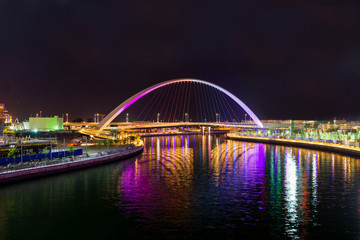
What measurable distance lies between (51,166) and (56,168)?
64 centimetres

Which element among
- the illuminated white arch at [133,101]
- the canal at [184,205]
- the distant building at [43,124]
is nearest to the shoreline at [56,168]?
the canal at [184,205]

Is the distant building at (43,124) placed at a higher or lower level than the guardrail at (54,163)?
higher

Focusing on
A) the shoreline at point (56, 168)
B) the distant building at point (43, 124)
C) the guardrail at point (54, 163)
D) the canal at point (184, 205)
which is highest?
the distant building at point (43, 124)

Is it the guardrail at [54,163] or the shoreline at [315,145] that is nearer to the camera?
the guardrail at [54,163]

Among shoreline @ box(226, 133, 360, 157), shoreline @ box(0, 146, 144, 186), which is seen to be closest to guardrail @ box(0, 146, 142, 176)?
shoreline @ box(0, 146, 144, 186)

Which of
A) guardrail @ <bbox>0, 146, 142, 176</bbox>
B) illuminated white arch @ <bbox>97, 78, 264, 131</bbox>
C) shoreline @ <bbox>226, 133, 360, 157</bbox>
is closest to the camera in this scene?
guardrail @ <bbox>0, 146, 142, 176</bbox>

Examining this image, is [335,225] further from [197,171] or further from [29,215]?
[197,171]

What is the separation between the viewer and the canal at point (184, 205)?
14.9 m

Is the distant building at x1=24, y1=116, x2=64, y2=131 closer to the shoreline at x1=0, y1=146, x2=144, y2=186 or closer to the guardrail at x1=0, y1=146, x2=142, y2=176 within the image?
the guardrail at x1=0, y1=146, x2=142, y2=176

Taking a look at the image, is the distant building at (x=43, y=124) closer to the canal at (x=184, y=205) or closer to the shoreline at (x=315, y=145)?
the shoreline at (x=315, y=145)

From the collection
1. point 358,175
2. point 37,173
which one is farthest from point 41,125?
point 358,175

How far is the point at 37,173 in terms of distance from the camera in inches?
1070

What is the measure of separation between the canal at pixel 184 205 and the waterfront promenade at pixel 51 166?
97 cm

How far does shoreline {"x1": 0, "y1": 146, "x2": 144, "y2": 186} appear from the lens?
80.9ft
